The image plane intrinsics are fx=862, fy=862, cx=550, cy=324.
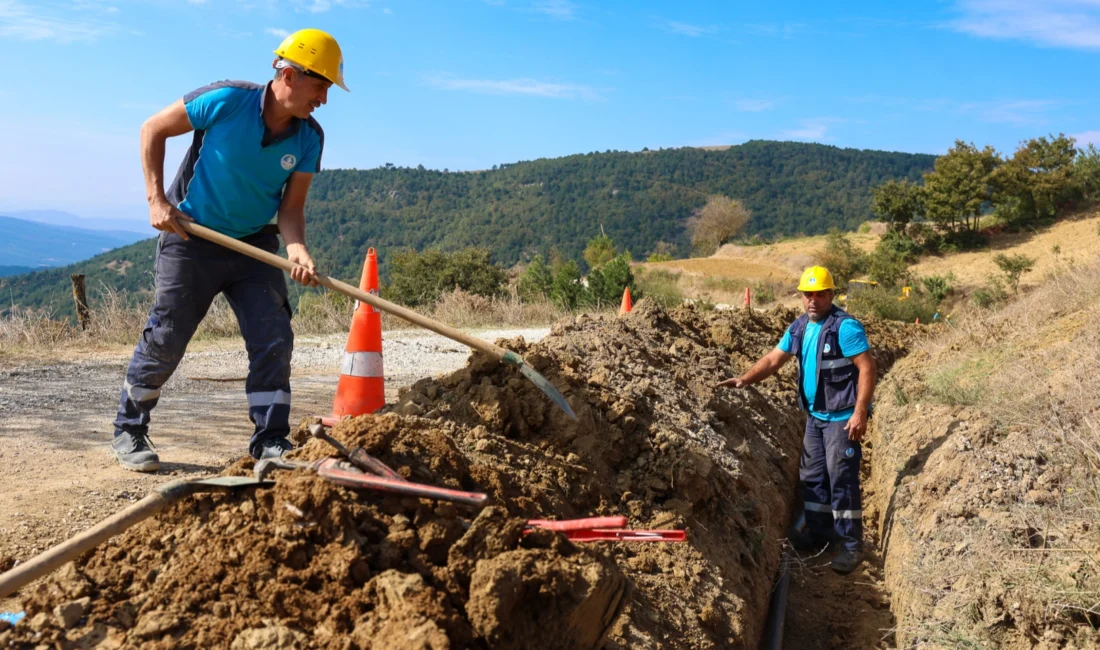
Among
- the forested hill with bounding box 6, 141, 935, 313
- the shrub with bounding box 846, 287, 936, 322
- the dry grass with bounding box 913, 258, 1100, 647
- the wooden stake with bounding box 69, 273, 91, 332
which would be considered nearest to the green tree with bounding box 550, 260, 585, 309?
the shrub with bounding box 846, 287, 936, 322

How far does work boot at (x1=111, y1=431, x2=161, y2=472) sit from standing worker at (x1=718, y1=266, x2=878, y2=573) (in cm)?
359

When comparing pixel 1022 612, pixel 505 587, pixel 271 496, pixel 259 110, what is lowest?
pixel 1022 612

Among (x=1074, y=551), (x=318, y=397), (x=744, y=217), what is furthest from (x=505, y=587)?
(x=744, y=217)

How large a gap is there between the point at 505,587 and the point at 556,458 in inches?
61.5

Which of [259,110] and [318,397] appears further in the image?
[318,397]

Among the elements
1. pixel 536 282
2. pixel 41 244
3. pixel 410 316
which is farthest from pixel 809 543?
pixel 41 244

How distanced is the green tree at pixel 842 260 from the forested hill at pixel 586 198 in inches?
1645

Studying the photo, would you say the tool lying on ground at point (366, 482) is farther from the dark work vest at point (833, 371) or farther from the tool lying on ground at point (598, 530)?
the dark work vest at point (833, 371)

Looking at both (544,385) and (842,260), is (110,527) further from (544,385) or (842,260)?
(842,260)

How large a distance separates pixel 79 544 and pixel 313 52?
2443mm

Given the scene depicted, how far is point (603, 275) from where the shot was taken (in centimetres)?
2111

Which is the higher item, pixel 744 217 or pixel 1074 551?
pixel 744 217

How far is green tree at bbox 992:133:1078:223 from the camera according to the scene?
117ft

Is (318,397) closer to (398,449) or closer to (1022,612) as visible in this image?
(398,449)
